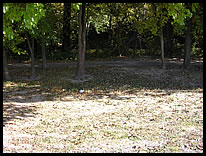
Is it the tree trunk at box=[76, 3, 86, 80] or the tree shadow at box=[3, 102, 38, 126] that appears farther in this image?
the tree trunk at box=[76, 3, 86, 80]

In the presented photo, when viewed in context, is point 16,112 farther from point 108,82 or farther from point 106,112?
point 108,82

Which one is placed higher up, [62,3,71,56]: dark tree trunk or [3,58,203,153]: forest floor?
[62,3,71,56]: dark tree trunk

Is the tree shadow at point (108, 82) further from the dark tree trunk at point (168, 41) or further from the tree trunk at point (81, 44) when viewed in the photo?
the dark tree trunk at point (168, 41)

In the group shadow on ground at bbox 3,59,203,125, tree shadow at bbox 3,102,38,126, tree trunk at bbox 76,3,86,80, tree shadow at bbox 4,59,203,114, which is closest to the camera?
tree shadow at bbox 3,102,38,126

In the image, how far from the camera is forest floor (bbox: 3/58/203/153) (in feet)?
20.7

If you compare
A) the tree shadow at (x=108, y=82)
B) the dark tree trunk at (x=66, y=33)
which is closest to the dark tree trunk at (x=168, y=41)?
the tree shadow at (x=108, y=82)

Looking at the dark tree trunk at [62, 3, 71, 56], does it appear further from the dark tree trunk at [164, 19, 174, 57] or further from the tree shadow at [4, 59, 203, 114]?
the dark tree trunk at [164, 19, 174, 57]

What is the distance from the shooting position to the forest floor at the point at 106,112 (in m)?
6.32

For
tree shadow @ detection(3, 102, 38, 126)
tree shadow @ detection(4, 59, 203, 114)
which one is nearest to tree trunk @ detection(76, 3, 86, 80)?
tree shadow @ detection(4, 59, 203, 114)

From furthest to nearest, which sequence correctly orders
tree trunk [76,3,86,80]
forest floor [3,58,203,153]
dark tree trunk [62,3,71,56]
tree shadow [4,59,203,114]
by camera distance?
dark tree trunk [62,3,71,56]
tree trunk [76,3,86,80]
tree shadow [4,59,203,114]
forest floor [3,58,203,153]

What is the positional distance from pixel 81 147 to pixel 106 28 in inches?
817

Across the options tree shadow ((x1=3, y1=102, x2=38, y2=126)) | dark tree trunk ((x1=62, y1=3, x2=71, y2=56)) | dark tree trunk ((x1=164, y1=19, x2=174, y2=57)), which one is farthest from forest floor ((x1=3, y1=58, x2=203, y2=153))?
dark tree trunk ((x1=164, y1=19, x2=174, y2=57))

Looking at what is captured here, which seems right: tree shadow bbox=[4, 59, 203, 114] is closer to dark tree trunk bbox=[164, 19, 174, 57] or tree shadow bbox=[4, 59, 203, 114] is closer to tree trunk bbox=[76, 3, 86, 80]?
tree trunk bbox=[76, 3, 86, 80]

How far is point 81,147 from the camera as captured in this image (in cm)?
608
